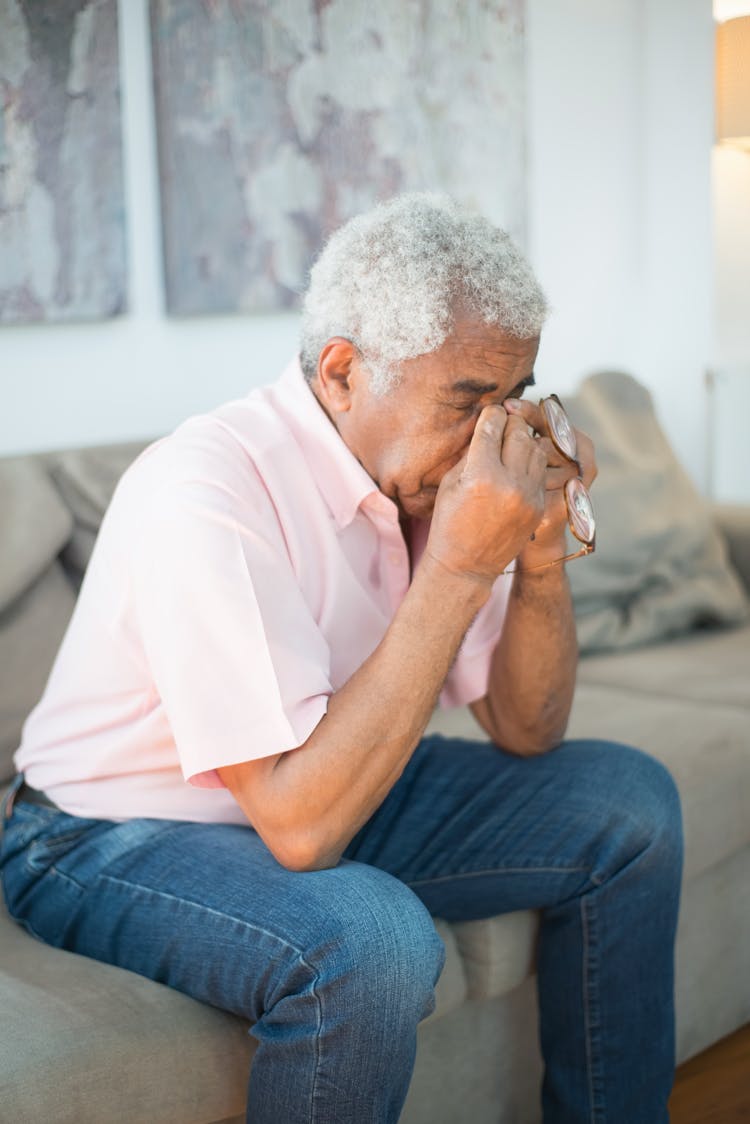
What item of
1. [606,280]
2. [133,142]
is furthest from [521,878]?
[606,280]

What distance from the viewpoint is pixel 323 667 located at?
4.16 ft

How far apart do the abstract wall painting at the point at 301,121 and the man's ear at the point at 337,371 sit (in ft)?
3.24

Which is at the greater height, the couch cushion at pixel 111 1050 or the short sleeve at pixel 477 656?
the short sleeve at pixel 477 656

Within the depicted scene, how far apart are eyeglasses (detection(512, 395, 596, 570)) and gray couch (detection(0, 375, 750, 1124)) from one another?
443 mm

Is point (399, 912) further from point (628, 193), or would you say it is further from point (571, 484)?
point (628, 193)

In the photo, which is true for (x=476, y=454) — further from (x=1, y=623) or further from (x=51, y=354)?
(x=51, y=354)

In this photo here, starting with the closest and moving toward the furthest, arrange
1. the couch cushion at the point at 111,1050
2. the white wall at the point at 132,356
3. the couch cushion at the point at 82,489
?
1. the couch cushion at the point at 111,1050
2. the couch cushion at the point at 82,489
3. the white wall at the point at 132,356

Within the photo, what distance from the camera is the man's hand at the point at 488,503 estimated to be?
1276 mm

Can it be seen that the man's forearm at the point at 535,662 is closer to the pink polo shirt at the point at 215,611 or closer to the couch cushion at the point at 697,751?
the pink polo shirt at the point at 215,611

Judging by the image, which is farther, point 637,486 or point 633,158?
point 633,158

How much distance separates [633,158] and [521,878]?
2347 mm

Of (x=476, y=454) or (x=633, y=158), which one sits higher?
(x=633, y=158)

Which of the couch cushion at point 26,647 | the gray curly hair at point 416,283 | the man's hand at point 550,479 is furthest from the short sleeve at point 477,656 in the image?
the couch cushion at point 26,647

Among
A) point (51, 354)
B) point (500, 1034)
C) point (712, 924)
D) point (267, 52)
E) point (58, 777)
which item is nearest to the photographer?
point (58, 777)
